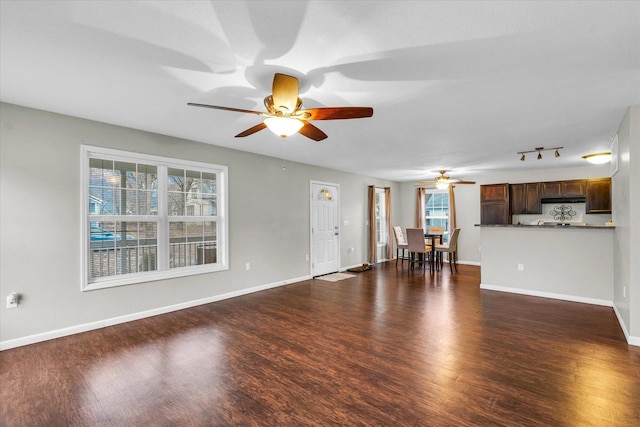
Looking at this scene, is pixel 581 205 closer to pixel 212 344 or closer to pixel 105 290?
pixel 212 344

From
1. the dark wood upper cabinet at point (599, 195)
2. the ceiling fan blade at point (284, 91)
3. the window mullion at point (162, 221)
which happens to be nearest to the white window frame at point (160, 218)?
the window mullion at point (162, 221)

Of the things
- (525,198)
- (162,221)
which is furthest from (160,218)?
(525,198)

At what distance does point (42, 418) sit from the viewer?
1.98 metres

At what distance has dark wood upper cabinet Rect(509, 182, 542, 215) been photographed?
7.17 metres

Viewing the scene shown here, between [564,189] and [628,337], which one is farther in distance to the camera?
[564,189]

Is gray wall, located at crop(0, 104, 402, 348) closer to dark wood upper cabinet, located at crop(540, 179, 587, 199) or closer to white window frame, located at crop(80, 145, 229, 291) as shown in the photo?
white window frame, located at crop(80, 145, 229, 291)

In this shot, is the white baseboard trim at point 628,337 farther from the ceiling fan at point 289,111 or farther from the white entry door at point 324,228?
the white entry door at point 324,228

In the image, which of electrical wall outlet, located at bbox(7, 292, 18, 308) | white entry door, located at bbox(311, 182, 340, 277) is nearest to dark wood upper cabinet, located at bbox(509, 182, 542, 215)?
white entry door, located at bbox(311, 182, 340, 277)

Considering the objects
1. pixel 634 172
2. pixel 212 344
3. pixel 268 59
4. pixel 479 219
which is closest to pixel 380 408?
pixel 212 344

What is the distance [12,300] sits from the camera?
118 inches

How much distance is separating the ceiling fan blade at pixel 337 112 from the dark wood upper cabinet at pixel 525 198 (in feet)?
22.4

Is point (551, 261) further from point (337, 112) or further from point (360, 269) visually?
point (337, 112)

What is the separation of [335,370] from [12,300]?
10.8 feet

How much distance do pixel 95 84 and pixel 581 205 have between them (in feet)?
29.9
